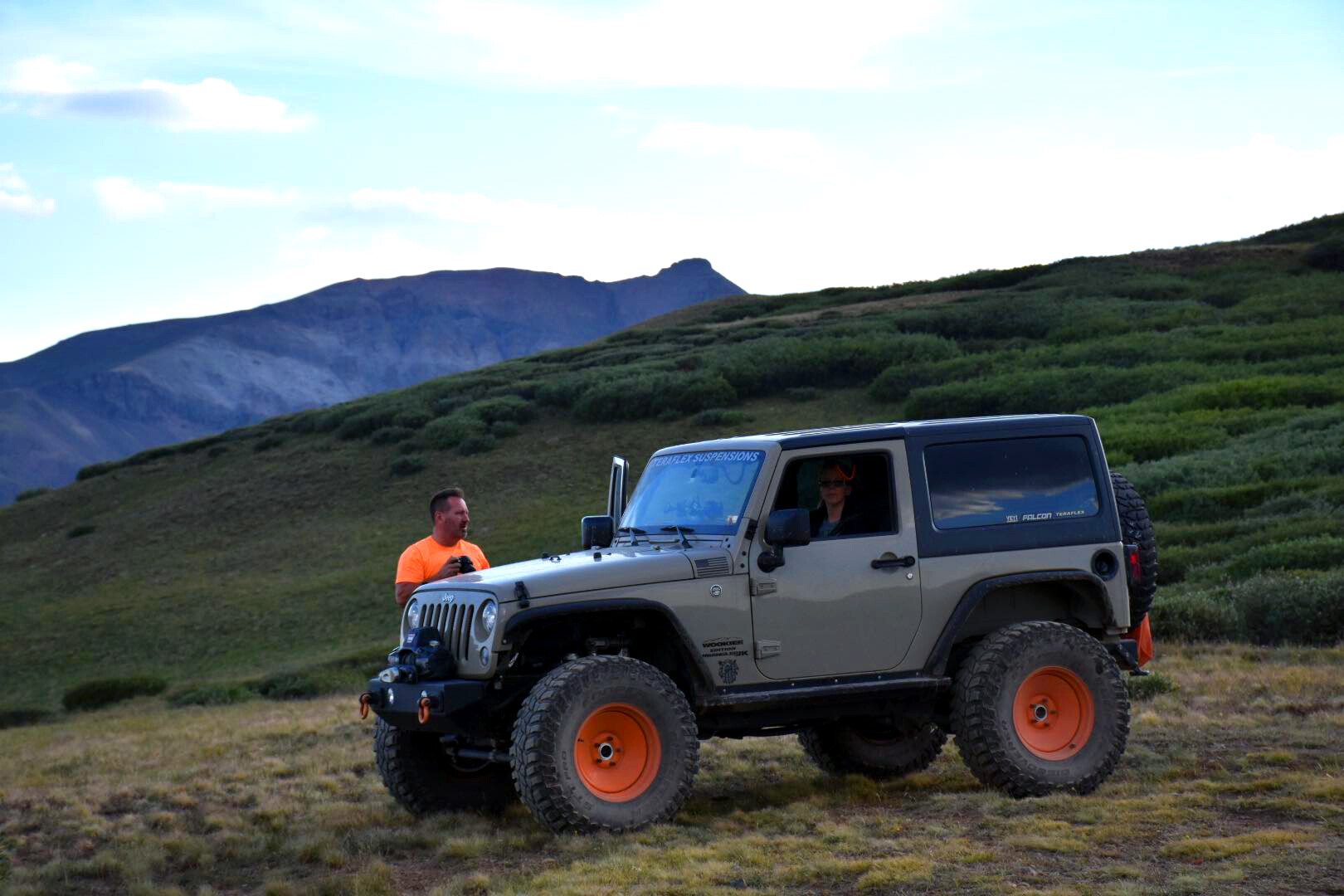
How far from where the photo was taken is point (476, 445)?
157 ft

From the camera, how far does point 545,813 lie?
769 cm

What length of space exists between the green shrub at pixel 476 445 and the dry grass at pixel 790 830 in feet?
115

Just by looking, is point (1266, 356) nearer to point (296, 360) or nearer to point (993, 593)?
point (993, 593)

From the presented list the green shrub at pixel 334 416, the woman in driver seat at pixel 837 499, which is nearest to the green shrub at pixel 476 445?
the green shrub at pixel 334 416

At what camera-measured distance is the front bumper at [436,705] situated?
7879mm

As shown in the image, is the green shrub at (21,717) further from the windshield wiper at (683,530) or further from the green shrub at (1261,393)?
the green shrub at (1261,393)

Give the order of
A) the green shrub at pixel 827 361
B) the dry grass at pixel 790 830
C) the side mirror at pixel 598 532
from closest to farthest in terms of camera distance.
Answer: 1. the dry grass at pixel 790 830
2. the side mirror at pixel 598 532
3. the green shrub at pixel 827 361

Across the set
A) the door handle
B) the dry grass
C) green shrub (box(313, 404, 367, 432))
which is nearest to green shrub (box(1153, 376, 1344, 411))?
the dry grass

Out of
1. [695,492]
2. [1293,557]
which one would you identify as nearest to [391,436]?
[1293,557]

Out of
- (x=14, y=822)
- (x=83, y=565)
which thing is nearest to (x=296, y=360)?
(x=83, y=565)

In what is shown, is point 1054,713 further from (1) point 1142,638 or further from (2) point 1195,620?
(2) point 1195,620

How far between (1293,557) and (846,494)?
1532 cm

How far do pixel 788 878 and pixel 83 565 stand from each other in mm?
39859

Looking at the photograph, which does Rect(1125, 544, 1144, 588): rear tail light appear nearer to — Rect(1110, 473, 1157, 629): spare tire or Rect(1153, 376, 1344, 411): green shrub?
Rect(1110, 473, 1157, 629): spare tire
